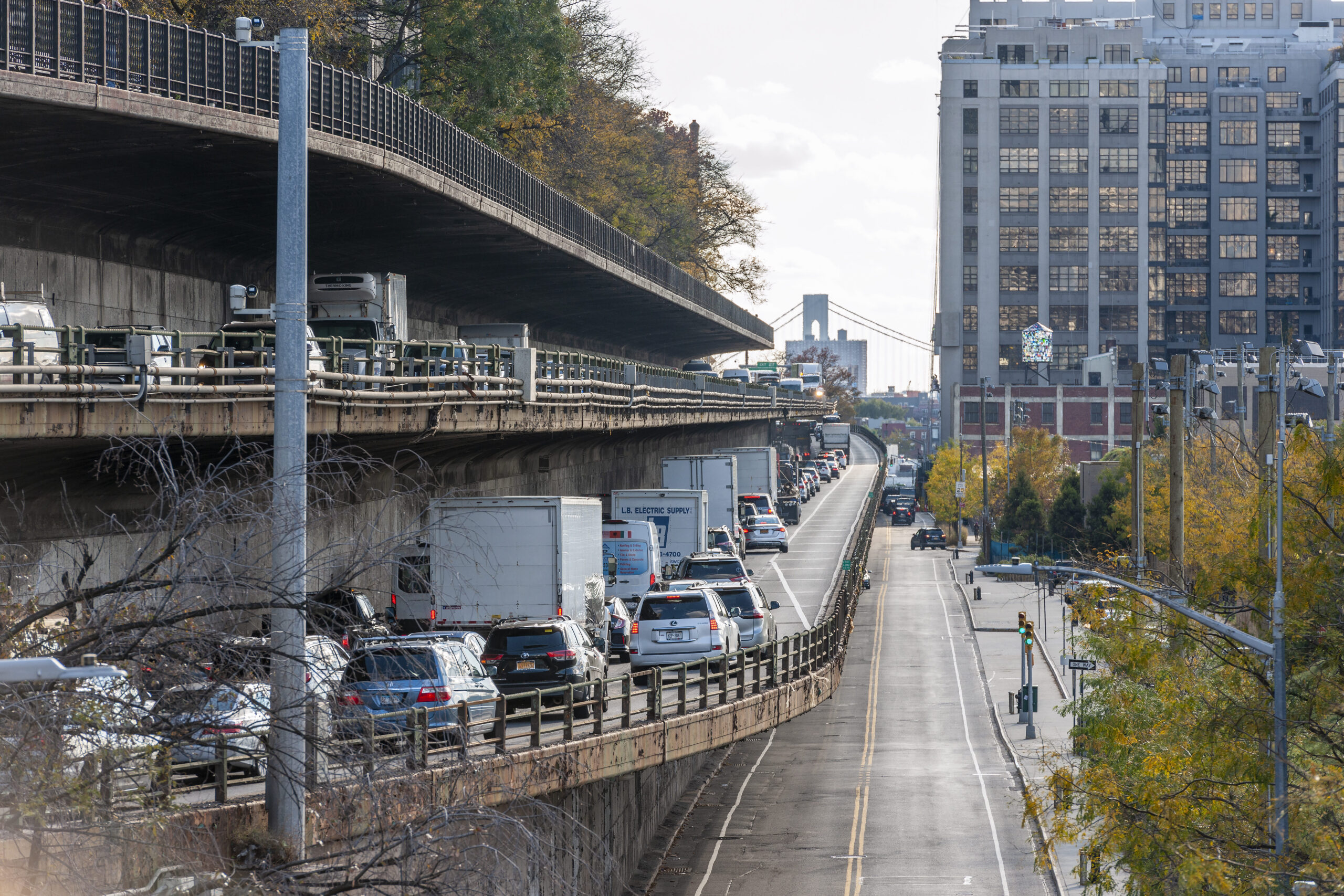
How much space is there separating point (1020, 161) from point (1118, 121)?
33.8 ft

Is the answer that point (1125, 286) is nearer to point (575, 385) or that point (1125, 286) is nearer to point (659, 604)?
point (575, 385)

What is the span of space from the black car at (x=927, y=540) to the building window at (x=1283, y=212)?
250ft

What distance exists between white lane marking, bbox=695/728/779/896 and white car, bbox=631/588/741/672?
242 cm

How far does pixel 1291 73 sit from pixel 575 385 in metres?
144

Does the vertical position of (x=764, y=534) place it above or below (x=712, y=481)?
below

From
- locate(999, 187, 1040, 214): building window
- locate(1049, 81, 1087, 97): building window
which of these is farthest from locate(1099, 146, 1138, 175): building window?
locate(999, 187, 1040, 214): building window

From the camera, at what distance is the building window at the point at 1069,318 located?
13900cm

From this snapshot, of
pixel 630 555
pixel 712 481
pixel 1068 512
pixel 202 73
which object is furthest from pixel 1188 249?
pixel 202 73

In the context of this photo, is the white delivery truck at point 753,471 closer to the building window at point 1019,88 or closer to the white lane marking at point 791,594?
the white lane marking at point 791,594

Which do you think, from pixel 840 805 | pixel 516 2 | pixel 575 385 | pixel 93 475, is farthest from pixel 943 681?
pixel 93 475

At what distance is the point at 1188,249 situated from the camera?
160 meters

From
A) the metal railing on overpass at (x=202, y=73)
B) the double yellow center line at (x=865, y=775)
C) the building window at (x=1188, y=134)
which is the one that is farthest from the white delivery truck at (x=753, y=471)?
the building window at (x=1188, y=134)

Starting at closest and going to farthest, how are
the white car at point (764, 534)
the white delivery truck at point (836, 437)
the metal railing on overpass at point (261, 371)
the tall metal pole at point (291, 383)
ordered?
1. the tall metal pole at point (291, 383)
2. the metal railing on overpass at point (261, 371)
3. the white car at point (764, 534)
4. the white delivery truck at point (836, 437)

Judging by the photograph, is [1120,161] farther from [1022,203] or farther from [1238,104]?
[1238,104]
